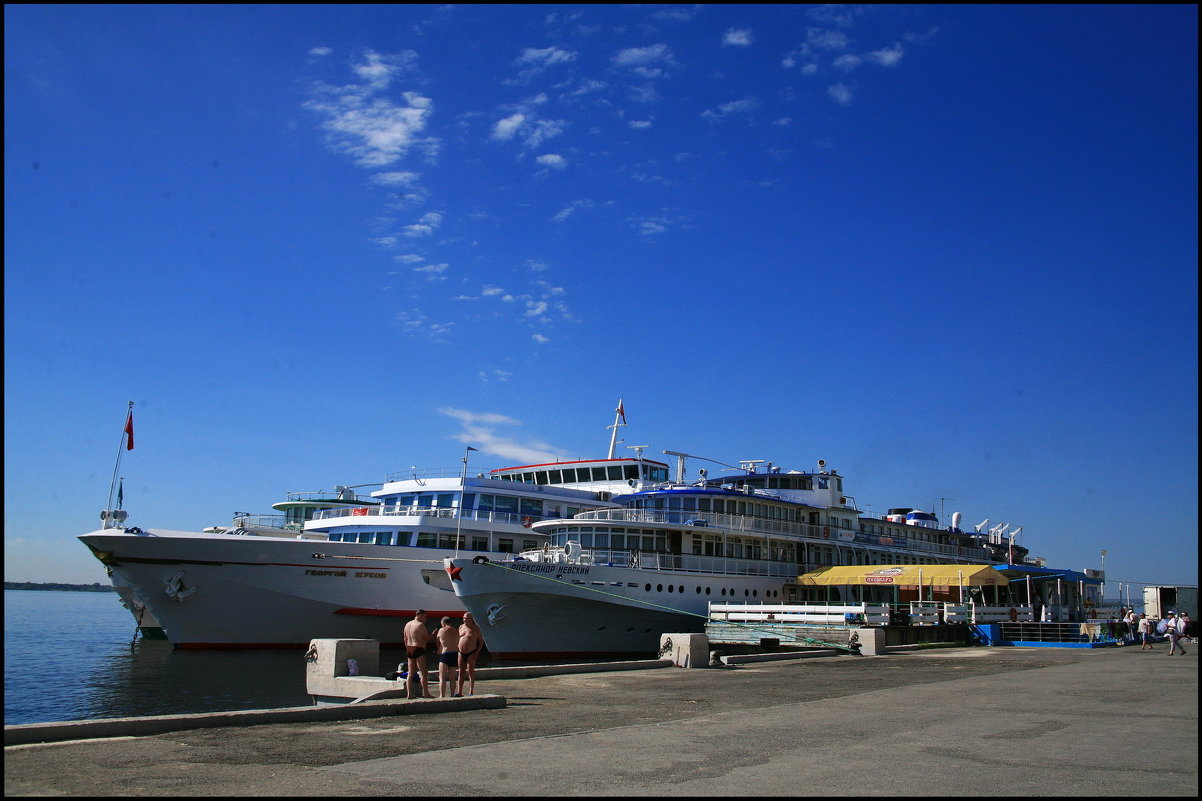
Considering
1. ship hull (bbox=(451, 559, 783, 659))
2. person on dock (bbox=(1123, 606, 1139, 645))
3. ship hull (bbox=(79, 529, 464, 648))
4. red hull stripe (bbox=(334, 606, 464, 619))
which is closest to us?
ship hull (bbox=(451, 559, 783, 659))

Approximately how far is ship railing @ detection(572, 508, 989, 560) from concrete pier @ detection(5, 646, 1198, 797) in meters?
17.6

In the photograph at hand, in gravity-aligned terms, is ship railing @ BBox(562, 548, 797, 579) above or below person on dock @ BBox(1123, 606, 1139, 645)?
above

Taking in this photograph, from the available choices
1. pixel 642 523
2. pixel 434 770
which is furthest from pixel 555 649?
pixel 434 770

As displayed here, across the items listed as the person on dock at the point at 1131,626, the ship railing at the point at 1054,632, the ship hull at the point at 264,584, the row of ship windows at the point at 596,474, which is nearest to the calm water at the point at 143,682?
the ship hull at the point at 264,584

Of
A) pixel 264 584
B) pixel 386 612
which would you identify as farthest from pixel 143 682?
pixel 386 612

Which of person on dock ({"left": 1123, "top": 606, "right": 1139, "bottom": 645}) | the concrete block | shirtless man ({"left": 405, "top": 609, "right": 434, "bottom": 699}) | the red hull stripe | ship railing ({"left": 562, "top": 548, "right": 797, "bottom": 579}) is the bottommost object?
person on dock ({"left": 1123, "top": 606, "right": 1139, "bottom": 645})

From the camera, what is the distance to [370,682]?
46.6 ft

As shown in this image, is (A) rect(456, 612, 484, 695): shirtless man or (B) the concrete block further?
(B) the concrete block

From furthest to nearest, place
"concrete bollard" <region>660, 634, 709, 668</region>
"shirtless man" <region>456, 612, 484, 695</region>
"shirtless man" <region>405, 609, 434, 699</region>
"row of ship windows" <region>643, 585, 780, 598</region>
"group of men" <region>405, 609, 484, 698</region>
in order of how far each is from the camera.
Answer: "row of ship windows" <region>643, 585, 780, 598</region>
"concrete bollard" <region>660, 634, 709, 668</region>
"shirtless man" <region>456, 612, 484, 695</region>
"group of men" <region>405, 609, 484, 698</region>
"shirtless man" <region>405, 609, 434, 699</region>

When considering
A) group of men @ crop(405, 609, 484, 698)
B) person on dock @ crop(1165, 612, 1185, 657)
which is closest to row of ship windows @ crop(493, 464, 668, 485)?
person on dock @ crop(1165, 612, 1185, 657)

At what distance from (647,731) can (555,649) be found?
19169mm

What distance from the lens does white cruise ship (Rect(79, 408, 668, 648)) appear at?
32781 millimetres

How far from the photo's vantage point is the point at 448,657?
13.6 meters

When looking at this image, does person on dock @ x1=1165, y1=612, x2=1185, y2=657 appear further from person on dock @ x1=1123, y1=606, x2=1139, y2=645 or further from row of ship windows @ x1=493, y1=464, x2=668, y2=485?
row of ship windows @ x1=493, y1=464, x2=668, y2=485
